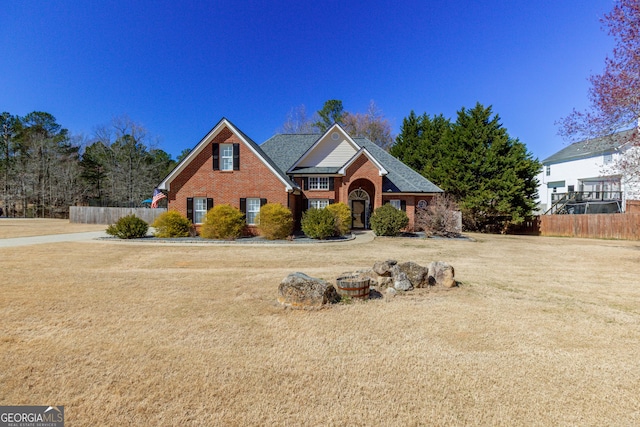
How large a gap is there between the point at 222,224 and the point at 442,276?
13524 mm

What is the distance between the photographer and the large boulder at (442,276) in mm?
7855

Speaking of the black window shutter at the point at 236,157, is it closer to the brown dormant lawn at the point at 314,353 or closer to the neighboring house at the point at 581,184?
the brown dormant lawn at the point at 314,353

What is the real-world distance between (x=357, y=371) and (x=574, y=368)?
117 inches

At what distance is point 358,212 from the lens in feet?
82.4

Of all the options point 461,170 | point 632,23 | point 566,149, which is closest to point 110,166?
point 461,170

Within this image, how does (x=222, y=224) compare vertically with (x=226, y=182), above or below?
below

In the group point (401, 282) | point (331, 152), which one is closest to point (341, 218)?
point (331, 152)

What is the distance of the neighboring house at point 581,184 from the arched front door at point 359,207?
16.7m

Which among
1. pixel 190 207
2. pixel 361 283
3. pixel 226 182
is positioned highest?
pixel 226 182

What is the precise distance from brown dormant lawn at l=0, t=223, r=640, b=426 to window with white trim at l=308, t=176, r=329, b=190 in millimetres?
15627

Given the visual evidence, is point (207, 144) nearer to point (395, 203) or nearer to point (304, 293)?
point (395, 203)

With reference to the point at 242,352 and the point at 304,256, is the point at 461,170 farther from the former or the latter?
the point at 242,352

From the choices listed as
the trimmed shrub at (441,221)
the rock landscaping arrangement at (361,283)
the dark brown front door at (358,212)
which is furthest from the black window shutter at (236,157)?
the rock landscaping arrangement at (361,283)

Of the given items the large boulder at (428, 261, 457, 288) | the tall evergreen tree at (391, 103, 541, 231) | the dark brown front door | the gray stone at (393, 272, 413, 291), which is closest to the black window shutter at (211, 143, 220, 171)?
the dark brown front door
